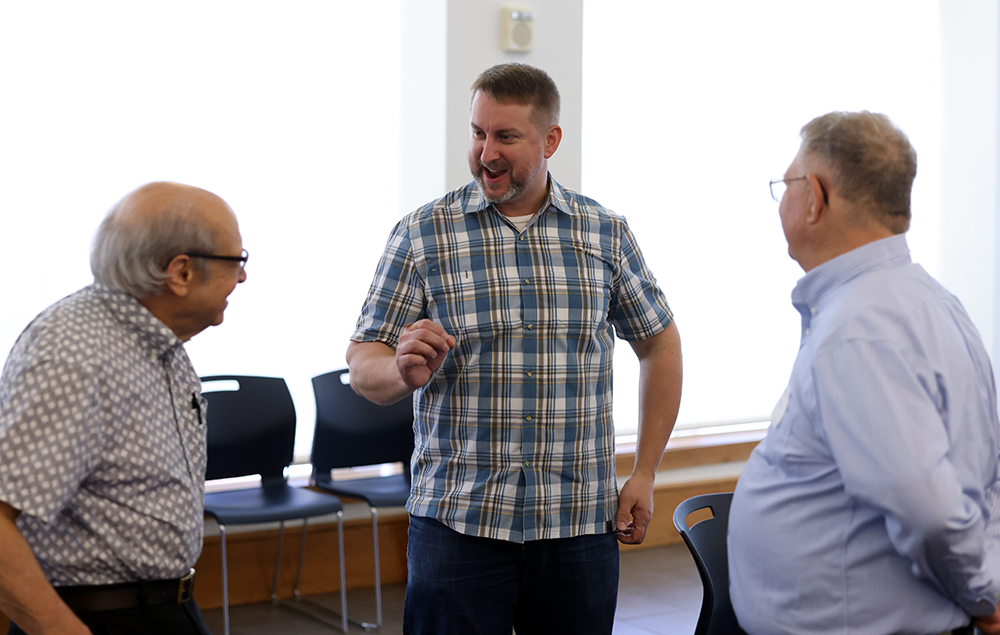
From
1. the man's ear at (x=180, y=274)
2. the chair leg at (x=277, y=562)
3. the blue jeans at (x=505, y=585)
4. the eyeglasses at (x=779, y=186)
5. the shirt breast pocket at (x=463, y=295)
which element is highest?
the eyeglasses at (x=779, y=186)

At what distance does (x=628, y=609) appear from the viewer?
4.07 m

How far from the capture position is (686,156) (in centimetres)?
539

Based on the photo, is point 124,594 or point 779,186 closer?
point 124,594

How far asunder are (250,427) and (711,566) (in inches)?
91.4

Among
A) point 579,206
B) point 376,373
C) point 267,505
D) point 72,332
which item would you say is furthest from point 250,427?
point 72,332

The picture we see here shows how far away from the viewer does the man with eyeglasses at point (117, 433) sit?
4.42ft

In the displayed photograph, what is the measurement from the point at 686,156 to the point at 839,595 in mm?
4145

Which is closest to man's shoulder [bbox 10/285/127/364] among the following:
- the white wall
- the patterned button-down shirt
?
the patterned button-down shirt

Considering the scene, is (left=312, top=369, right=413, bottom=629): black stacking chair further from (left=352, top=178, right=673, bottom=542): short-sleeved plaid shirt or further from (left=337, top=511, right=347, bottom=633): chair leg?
(left=352, top=178, right=673, bottom=542): short-sleeved plaid shirt

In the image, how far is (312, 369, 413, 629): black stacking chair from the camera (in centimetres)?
405

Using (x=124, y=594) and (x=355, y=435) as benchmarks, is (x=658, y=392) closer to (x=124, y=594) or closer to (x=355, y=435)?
(x=124, y=594)

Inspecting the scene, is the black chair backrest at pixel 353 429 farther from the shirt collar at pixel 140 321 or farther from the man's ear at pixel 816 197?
the man's ear at pixel 816 197

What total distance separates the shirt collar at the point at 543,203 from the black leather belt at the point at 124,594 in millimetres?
987

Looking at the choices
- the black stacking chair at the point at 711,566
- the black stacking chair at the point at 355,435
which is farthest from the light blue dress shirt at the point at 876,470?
the black stacking chair at the point at 355,435
